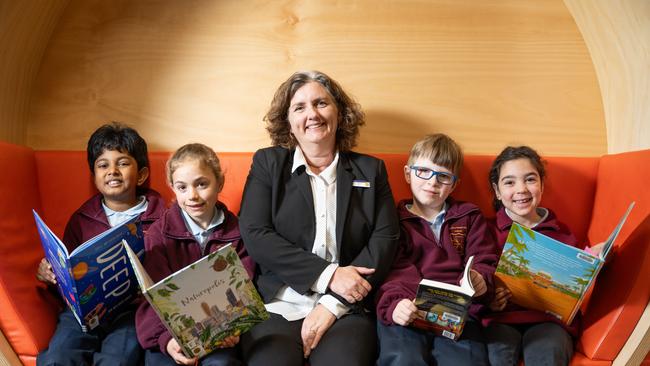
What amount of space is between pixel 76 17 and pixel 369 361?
2.09m

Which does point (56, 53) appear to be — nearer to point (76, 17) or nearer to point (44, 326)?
point (76, 17)

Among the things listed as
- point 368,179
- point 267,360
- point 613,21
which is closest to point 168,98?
point 368,179

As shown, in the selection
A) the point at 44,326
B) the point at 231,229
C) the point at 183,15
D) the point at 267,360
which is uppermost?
the point at 183,15

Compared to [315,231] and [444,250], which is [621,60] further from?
[315,231]

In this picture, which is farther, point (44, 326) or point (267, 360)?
point (44, 326)

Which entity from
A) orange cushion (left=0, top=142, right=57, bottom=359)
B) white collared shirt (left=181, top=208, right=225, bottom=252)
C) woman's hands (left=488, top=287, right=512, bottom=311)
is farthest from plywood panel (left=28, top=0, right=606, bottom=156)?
woman's hands (left=488, top=287, right=512, bottom=311)

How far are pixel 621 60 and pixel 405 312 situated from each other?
1.66 m

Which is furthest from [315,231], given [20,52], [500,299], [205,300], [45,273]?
[20,52]

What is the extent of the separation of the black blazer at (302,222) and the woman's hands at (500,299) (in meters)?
0.40

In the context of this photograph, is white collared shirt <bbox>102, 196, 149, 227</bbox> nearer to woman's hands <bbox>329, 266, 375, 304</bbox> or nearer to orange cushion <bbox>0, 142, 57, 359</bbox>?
orange cushion <bbox>0, 142, 57, 359</bbox>

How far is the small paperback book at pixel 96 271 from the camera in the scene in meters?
1.37

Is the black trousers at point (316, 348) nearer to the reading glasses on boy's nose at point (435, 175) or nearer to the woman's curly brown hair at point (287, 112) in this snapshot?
the reading glasses on boy's nose at point (435, 175)

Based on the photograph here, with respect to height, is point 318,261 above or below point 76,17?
below

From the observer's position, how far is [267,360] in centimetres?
141
